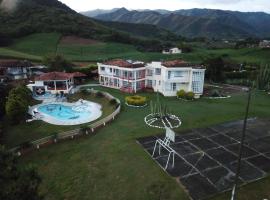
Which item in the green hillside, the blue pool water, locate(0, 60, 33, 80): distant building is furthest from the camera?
the green hillside

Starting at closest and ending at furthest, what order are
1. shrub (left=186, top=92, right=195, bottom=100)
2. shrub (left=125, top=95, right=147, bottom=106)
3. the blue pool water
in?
the blue pool water < shrub (left=125, top=95, right=147, bottom=106) < shrub (left=186, top=92, right=195, bottom=100)

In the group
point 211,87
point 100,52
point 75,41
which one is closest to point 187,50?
point 100,52

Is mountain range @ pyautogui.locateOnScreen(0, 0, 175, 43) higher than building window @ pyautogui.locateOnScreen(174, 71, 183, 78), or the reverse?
mountain range @ pyautogui.locateOnScreen(0, 0, 175, 43)

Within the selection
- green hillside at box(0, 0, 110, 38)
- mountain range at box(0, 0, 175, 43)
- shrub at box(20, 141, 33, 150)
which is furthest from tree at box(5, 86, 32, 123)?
green hillside at box(0, 0, 110, 38)

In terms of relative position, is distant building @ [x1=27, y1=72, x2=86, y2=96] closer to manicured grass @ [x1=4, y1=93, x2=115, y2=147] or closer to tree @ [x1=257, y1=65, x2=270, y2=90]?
manicured grass @ [x1=4, y1=93, x2=115, y2=147]

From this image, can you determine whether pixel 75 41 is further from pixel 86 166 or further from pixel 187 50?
pixel 86 166

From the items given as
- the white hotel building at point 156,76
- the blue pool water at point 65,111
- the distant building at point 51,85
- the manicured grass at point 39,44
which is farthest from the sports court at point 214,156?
the manicured grass at point 39,44

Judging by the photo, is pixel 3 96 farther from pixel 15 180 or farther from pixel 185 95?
pixel 185 95
